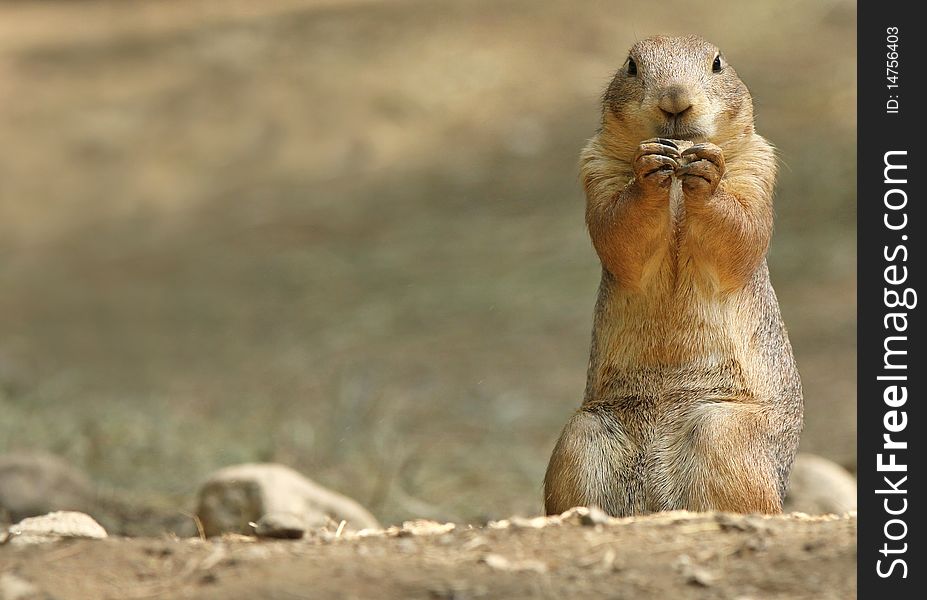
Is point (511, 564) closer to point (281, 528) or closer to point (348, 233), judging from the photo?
point (281, 528)

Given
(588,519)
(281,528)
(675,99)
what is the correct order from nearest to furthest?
(588,519) → (281,528) → (675,99)

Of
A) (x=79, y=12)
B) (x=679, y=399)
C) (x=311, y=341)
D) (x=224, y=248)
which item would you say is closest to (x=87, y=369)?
(x=311, y=341)

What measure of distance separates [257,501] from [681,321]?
221 centimetres

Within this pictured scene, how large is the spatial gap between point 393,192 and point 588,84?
2959mm

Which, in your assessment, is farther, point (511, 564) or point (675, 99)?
point (675, 99)

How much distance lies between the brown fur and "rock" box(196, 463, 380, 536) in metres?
1.53

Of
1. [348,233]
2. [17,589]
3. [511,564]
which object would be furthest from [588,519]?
[348,233]

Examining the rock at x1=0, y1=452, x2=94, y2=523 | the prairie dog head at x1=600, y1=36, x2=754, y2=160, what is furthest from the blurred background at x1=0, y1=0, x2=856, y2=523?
the prairie dog head at x1=600, y1=36, x2=754, y2=160

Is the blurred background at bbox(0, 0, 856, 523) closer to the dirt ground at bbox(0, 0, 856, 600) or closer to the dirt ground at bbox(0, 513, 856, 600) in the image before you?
the dirt ground at bbox(0, 0, 856, 600)

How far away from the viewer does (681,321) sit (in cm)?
514

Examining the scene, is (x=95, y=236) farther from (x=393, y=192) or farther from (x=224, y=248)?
(x=393, y=192)

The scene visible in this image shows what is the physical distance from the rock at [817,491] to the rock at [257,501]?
6.90 ft

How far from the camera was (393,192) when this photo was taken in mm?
14203

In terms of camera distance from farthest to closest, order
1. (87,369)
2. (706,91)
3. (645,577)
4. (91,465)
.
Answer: (87,369)
(91,465)
(706,91)
(645,577)
